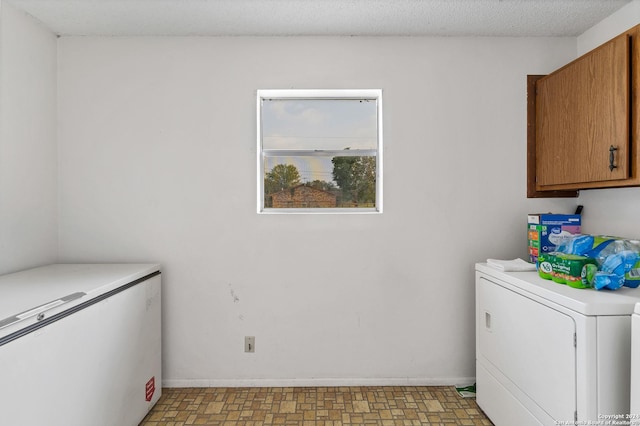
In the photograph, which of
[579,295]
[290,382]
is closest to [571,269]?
[579,295]

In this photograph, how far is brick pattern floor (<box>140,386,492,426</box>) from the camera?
2270 mm

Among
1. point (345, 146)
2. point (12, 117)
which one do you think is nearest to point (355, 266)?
point (345, 146)

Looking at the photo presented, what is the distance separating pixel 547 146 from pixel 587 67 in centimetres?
54

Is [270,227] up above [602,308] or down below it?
above

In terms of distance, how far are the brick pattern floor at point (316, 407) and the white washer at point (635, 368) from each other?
1.00m

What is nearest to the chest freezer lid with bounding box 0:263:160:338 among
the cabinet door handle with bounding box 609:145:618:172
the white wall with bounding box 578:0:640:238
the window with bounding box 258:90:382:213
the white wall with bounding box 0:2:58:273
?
the white wall with bounding box 0:2:58:273

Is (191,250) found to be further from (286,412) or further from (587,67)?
(587,67)

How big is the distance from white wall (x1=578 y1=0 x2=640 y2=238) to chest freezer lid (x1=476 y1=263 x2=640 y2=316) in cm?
68

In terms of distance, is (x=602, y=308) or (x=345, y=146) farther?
(x=345, y=146)

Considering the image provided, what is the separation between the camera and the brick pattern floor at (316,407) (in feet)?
7.45

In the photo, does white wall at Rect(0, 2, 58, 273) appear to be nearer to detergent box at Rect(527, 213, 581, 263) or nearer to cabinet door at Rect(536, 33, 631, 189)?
detergent box at Rect(527, 213, 581, 263)

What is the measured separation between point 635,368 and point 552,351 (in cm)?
35

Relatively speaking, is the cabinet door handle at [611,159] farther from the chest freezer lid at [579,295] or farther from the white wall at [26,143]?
the white wall at [26,143]

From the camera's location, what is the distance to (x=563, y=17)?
2420 mm
